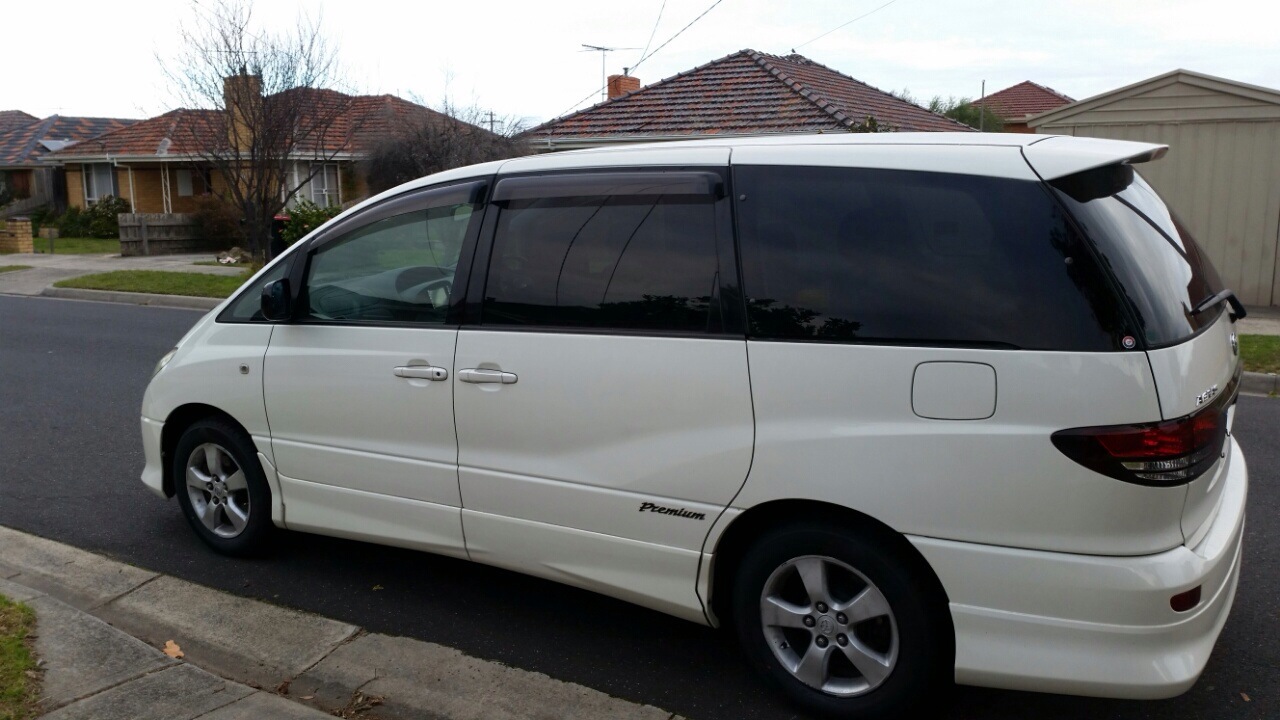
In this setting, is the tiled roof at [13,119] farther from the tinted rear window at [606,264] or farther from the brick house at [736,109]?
the tinted rear window at [606,264]

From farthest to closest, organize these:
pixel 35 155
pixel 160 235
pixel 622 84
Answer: pixel 35 155
pixel 160 235
pixel 622 84

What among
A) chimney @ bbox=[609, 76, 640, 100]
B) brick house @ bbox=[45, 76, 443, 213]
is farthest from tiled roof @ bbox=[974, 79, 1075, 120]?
brick house @ bbox=[45, 76, 443, 213]

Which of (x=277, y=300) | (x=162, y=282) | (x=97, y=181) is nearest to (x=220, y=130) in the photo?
(x=162, y=282)

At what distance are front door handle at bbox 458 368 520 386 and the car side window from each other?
197 mm

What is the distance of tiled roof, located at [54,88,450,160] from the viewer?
20.3 metres

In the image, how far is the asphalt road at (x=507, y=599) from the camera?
3703 millimetres

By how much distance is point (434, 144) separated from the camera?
24422 mm

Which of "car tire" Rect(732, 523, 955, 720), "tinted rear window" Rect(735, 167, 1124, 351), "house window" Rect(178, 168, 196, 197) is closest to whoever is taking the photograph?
"tinted rear window" Rect(735, 167, 1124, 351)

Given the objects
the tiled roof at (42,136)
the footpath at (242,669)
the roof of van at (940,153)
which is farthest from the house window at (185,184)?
the roof of van at (940,153)

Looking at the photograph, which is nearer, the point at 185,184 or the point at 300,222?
the point at 300,222

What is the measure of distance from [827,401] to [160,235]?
93.6 feet

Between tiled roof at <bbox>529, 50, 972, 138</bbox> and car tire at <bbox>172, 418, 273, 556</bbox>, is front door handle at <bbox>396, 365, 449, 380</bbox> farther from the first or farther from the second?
tiled roof at <bbox>529, 50, 972, 138</bbox>

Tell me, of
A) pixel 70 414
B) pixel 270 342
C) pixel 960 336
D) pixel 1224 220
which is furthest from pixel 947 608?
pixel 1224 220

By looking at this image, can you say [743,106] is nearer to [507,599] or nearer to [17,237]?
[507,599]
